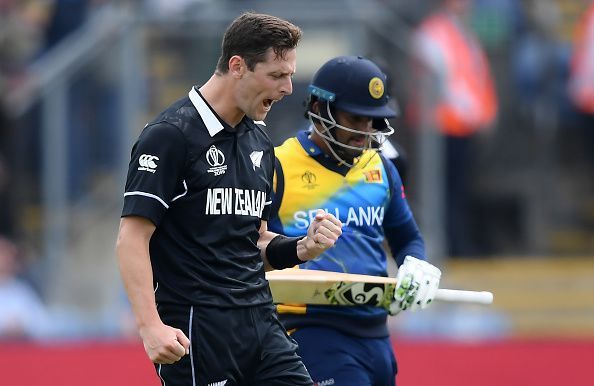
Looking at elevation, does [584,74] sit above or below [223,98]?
above

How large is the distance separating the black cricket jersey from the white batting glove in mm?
830

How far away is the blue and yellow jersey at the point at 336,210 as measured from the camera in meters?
5.40

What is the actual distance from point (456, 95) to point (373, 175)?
5.59 m

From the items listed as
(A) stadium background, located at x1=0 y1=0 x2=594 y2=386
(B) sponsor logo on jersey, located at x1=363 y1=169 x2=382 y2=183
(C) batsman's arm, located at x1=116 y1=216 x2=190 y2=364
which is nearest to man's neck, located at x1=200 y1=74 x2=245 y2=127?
(C) batsman's arm, located at x1=116 y1=216 x2=190 y2=364

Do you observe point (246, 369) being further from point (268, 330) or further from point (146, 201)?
point (146, 201)

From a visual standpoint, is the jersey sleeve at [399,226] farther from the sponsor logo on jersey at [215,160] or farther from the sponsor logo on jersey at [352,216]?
the sponsor logo on jersey at [215,160]

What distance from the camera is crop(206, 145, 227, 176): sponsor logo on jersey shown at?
14.9 feet

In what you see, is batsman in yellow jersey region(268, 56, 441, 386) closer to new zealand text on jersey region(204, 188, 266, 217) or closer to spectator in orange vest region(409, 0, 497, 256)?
new zealand text on jersey region(204, 188, 266, 217)

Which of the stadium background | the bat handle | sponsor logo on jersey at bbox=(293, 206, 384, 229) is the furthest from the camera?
the stadium background

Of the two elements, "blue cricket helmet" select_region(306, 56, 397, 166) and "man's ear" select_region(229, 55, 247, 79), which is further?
"blue cricket helmet" select_region(306, 56, 397, 166)

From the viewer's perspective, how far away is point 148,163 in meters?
4.38

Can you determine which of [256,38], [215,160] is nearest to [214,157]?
[215,160]

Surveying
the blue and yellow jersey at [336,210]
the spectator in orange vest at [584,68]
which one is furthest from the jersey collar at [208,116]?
the spectator in orange vest at [584,68]

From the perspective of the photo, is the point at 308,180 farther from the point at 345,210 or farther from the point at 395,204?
the point at 395,204
